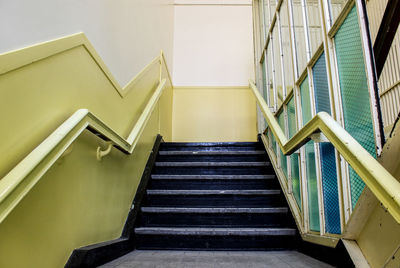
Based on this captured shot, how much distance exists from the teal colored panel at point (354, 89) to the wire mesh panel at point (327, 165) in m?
0.18

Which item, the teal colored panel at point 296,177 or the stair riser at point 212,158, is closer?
the teal colored panel at point 296,177

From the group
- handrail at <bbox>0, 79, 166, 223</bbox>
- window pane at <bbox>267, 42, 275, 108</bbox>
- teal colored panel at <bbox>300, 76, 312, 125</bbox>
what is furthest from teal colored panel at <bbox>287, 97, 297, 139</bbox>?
handrail at <bbox>0, 79, 166, 223</bbox>

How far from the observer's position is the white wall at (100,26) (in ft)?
3.37

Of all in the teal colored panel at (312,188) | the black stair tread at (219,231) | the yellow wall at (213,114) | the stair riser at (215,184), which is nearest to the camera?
the teal colored panel at (312,188)

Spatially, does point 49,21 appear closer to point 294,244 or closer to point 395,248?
point 395,248

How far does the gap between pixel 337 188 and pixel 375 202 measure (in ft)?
1.27

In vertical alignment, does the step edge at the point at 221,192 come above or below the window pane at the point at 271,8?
below

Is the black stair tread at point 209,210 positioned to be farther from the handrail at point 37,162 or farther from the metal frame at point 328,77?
the handrail at point 37,162

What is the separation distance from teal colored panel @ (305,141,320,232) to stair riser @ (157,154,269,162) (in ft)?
4.01

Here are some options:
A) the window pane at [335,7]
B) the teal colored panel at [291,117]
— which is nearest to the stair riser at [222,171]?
the teal colored panel at [291,117]

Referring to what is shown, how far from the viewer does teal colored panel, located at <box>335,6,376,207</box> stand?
1268 millimetres

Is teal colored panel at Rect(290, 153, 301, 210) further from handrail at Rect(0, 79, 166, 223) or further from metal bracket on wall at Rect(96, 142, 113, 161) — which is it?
handrail at Rect(0, 79, 166, 223)

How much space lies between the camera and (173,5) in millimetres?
5324

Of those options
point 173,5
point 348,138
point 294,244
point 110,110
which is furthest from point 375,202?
point 173,5
